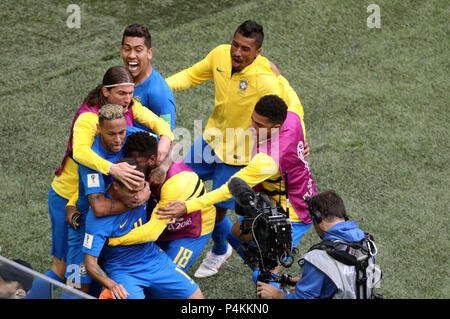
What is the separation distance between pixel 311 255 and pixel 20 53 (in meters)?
6.50

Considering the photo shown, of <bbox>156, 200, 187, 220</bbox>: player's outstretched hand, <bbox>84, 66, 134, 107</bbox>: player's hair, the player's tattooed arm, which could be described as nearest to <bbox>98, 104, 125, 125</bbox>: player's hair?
<bbox>84, 66, 134, 107</bbox>: player's hair

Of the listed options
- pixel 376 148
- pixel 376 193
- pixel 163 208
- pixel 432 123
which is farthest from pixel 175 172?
pixel 432 123

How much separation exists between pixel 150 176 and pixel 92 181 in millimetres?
394

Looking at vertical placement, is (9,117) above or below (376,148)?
above

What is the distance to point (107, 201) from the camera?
4.46 meters

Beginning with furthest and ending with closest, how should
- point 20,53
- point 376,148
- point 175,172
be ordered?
1. point 20,53
2. point 376,148
3. point 175,172

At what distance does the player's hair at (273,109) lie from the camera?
4844 mm

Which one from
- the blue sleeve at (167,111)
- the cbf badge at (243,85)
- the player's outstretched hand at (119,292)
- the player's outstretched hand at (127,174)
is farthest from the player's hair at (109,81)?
the player's outstretched hand at (119,292)

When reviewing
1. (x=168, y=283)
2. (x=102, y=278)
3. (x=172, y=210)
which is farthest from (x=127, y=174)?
(x=168, y=283)

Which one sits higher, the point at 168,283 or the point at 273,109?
the point at 273,109

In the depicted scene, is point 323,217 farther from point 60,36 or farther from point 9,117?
point 60,36

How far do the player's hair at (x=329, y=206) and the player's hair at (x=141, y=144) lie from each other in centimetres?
123

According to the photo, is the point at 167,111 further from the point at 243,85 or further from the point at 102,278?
the point at 102,278

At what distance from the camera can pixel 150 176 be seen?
15.4 feet
